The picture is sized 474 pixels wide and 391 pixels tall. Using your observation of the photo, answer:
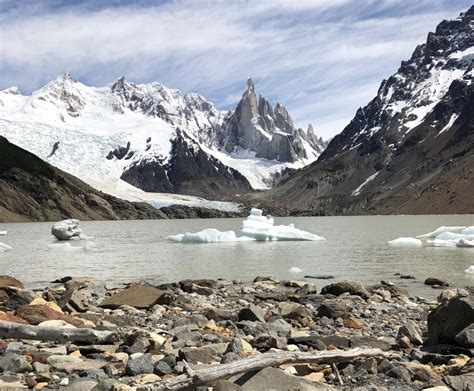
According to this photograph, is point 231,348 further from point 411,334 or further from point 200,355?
point 411,334

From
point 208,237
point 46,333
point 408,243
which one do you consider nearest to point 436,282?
point 46,333

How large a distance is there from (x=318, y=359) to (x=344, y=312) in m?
7.03

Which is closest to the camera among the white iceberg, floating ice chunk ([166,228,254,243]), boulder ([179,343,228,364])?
boulder ([179,343,228,364])

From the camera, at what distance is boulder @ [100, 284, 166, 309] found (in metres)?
16.4

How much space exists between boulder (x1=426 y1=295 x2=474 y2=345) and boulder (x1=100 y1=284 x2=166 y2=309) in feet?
27.9

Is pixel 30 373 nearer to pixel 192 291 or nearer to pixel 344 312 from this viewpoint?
pixel 344 312

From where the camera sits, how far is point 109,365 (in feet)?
27.8

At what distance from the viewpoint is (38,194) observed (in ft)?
525

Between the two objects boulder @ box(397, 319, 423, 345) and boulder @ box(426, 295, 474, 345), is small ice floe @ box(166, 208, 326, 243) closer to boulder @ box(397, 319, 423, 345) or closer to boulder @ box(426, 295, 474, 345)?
boulder @ box(397, 319, 423, 345)

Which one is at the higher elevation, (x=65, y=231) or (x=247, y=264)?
(x=65, y=231)

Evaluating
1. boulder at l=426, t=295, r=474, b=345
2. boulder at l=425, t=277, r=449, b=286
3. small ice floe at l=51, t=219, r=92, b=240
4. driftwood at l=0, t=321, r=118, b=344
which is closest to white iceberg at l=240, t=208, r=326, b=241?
small ice floe at l=51, t=219, r=92, b=240

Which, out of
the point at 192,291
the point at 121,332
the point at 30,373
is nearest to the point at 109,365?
the point at 30,373

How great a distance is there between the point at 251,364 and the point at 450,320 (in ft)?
15.7

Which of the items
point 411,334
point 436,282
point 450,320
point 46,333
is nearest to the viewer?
point 46,333
